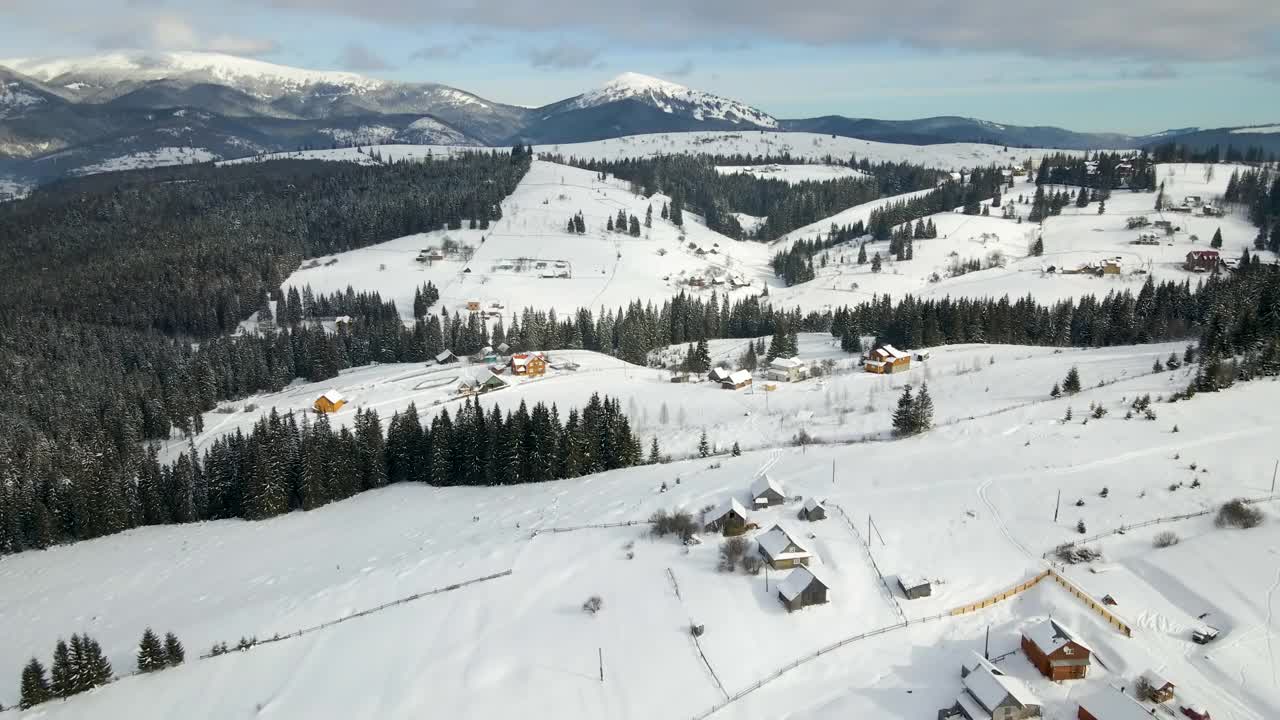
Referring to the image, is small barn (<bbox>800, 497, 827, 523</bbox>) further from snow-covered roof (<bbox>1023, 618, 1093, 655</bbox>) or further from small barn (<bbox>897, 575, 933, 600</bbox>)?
snow-covered roof (<bbox>1023, 618, 1093, 655</bbox>)

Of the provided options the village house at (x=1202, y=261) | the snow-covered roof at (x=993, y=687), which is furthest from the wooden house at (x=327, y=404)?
the village house at (x=1202, y=261)

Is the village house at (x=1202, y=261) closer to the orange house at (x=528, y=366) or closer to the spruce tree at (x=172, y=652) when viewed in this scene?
the orange house at (x=528, y=366)

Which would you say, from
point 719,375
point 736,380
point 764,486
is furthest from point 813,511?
point 719,375

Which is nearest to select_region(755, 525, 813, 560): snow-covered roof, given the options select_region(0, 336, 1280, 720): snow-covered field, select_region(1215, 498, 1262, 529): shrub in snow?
select_region(0, 336, 1280, 720): snow-covered field

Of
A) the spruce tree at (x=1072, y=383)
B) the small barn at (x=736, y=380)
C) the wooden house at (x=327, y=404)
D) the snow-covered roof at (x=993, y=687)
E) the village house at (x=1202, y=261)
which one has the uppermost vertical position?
the village house at (x=1202, y=261)

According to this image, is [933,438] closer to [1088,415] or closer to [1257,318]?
[1088,415]
